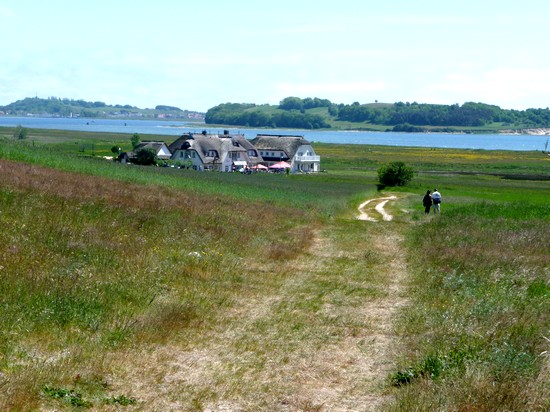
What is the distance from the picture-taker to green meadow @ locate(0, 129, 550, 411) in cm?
970

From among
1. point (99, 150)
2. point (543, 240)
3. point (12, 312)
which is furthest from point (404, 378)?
point (99, 150)

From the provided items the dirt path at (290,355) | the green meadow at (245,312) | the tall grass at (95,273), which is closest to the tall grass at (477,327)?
the green meadow at (245,312)

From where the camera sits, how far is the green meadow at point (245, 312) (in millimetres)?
9703

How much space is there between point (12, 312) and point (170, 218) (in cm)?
1302

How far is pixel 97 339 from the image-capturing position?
1159 centimetres

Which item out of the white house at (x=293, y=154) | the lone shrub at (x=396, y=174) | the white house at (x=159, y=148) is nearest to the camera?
the lone shrub at (x=396, y=174)

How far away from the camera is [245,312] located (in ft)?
49.8

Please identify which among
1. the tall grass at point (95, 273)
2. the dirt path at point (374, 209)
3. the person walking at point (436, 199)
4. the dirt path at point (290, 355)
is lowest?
the dirt path at point (374, 209)

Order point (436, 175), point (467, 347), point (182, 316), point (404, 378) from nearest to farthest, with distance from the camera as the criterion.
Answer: point (404, 378) < point (467, 347) < point (182, 316) < point (436, 175)

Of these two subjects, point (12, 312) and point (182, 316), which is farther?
point (182, 316)

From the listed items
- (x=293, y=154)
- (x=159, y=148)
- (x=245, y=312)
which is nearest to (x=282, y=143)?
(x=293, y=154)

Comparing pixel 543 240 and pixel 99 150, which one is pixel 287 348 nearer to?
pixel 543 240

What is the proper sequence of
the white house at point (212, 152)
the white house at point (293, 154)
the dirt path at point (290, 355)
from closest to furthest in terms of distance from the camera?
1. the dirt path at point (290, 355)
2. the white house at point (212, 152)
3. the white house at point (293, 154)

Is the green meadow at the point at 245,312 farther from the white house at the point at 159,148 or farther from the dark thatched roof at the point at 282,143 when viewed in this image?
the dark thatched roof at the point at 282,143
